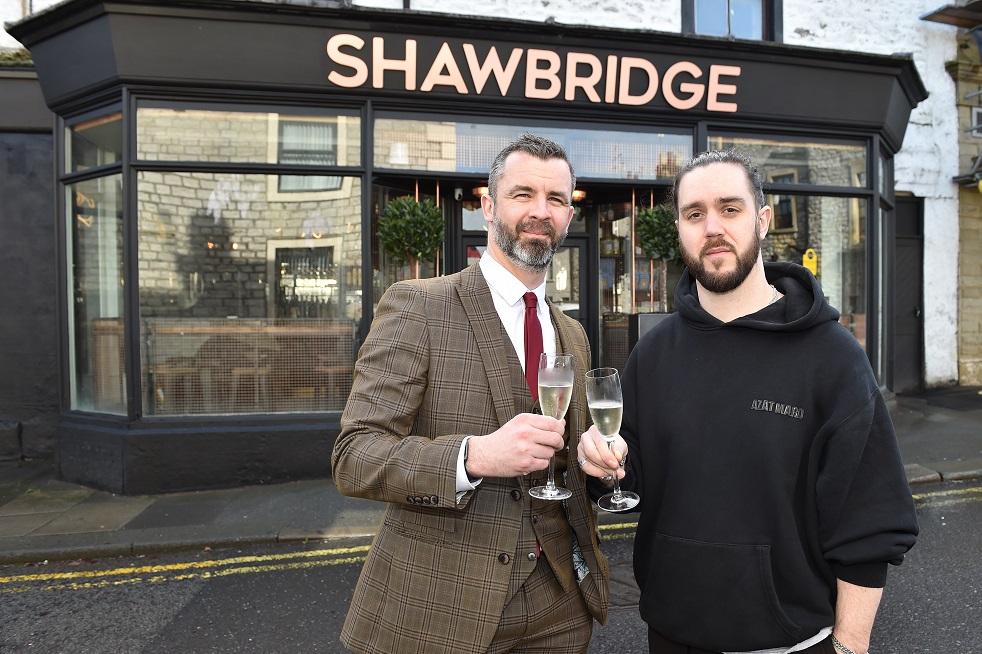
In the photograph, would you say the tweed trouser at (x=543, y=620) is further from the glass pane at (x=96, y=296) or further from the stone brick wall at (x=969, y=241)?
the stone brick wall at (x=969, y=241)

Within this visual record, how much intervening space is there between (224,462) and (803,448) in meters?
6.09

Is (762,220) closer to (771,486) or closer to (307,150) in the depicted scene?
(771,486)

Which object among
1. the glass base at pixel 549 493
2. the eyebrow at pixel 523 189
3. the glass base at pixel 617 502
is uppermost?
the eyebrow at pixel 523 189

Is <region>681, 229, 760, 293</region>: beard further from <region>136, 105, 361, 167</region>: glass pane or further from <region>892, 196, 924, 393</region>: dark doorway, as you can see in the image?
<region>892, 196, 924, 393</region>: dark doorway

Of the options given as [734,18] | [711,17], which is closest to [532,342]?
[711,17]

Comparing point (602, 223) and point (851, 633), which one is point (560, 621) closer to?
point (851, 633)

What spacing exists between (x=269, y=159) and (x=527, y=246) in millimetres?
5712

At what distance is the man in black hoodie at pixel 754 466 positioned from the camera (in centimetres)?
167

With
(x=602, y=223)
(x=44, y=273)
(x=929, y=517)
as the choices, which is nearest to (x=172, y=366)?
(x=44, y=273)

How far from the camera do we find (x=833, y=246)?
909 centimetres

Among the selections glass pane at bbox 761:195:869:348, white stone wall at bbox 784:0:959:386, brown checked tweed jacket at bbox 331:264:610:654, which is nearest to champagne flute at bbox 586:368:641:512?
brown checked tweed jacket at bbox 331:264:610:654

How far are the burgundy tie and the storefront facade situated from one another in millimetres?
5160

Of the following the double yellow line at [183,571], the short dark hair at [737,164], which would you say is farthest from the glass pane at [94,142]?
the short dark hair at [737,164]

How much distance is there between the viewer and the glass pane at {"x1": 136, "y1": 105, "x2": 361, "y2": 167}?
22.0ft
